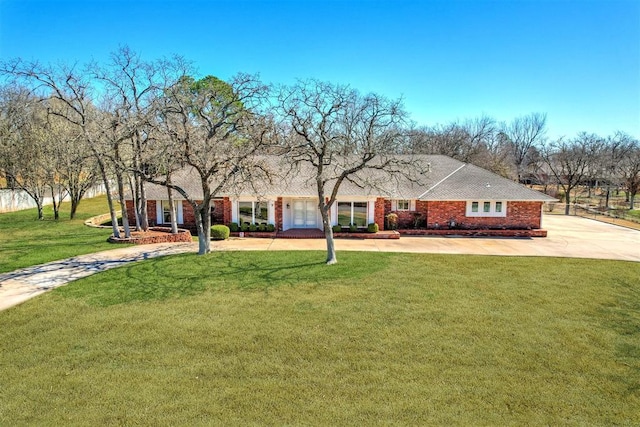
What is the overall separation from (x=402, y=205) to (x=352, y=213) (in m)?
3.28

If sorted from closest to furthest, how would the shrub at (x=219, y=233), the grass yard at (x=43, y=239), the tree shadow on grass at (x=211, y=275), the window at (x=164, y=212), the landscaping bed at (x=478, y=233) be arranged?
the tree shadow on grass at (x=211, y=275) < the grass yard at (x=43, y=239) < the shrub at (x=219, y=233) < the landscaping bed at (x=478, y=233) < the window at (x=164, y=212)

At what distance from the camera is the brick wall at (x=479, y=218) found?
A: 867 inches

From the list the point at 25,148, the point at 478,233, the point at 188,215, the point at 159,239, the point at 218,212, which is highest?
the point at 25,148

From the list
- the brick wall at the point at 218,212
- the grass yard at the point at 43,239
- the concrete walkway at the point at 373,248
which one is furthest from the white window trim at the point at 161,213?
the concrete walkway at the point at 373,248

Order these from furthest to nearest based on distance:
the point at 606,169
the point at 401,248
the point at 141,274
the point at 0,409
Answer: the point at 606,169 < the point at 401,248 < the point at 141,274 < the point at 0,409

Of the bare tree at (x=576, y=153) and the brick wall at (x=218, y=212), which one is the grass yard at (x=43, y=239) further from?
the bare tree at (x=576, y=153)

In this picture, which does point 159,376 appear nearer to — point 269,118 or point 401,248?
point 269,118

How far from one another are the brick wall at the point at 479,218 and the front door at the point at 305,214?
6.79 metres

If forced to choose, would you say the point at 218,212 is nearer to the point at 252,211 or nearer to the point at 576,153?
the point at 252,211

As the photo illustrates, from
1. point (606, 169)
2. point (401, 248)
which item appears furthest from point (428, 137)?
point (401, 248)

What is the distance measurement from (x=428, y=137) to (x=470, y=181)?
28738 millimetres

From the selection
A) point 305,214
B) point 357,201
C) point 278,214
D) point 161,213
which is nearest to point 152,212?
point 161,213

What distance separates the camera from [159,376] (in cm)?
695

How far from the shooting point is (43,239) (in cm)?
1859
